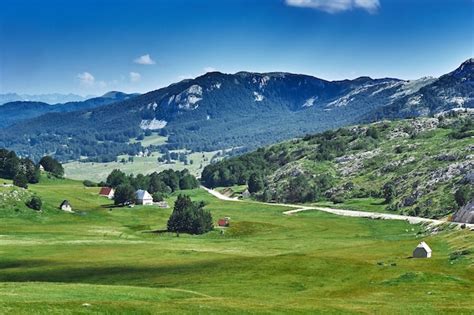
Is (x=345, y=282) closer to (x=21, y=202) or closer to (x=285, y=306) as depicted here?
(x=285, y=306)

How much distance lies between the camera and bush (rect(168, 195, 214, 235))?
17962 centimetres

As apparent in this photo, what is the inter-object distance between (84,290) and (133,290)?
5.70 m

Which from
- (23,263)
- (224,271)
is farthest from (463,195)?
(23,263)

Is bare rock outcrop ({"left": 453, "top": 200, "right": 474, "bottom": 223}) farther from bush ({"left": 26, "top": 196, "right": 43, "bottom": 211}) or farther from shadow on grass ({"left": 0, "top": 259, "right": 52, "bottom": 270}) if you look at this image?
bush ({"left": 26, "top": 196, "right": 43, "bottom": 211})

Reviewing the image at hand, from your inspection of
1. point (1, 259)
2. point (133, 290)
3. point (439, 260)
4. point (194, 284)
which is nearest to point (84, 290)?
point (133, 290)

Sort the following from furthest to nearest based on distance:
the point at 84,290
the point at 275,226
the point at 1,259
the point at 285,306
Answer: the point at 275,226, the point at 1,259, the point at 84,290, the point at 285,306

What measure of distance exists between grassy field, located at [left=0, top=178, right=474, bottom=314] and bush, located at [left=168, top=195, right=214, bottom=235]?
3810mm

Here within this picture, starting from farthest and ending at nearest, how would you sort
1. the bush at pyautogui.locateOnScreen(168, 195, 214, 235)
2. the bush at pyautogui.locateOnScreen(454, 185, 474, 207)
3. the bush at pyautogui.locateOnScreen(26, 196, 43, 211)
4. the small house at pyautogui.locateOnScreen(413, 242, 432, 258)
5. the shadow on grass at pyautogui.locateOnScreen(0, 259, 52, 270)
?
the bush at pyautogui.locateOnScreen(454, 185, 474, 207) → the bush at pyautogui.locateOnScreen(26, 196, 43, 211) → the bush at pyautogui.locateOnScreen(168, 195, 214, 235) → the small house at pyautogui.locateOnScreen(413, 242, 432, 258) → the shadow on grass at pyautogui.locateOnScreen(0, 259, 52, 270)

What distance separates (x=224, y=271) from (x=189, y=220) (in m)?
87.8

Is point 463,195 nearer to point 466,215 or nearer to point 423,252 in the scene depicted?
point 466,215

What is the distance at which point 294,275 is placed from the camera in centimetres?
8950

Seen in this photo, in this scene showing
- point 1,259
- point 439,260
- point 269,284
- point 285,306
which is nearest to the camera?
point 285,306

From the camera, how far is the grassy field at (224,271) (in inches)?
2254

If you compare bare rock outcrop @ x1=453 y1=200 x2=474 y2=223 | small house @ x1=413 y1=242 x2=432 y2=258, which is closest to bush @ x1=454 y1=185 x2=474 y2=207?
bare rock outcrop @ x1=453 y1=200 x2=474 y2=223
